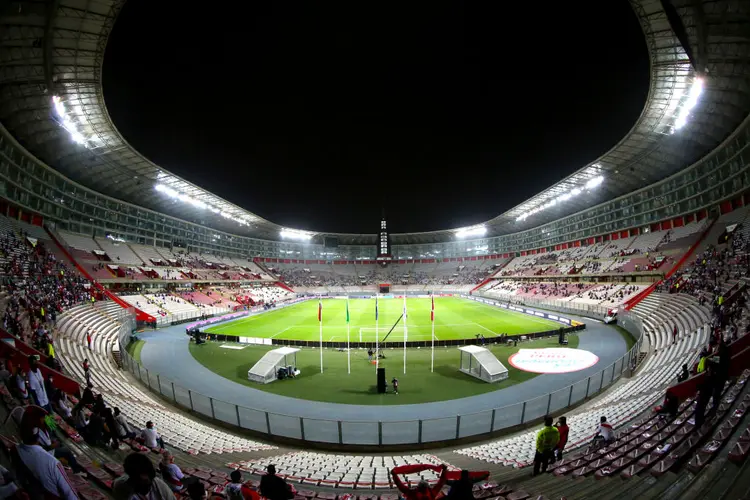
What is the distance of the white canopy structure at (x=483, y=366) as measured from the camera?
18641mm

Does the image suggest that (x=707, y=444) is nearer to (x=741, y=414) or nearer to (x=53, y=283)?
(x=741, y=414)

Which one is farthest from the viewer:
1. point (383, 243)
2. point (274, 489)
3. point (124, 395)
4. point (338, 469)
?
point (383, 243)

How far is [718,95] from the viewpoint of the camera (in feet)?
Result: 89.9

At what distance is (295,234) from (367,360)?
79894 millimetres

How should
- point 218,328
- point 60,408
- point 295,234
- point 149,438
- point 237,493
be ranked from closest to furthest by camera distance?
point 237,493 < point 149,438 < point 60,408 < point 218,328 < point 295,234

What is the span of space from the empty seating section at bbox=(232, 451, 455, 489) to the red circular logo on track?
13.5 m

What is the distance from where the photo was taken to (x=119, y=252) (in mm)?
47500

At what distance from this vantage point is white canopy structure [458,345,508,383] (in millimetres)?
18641

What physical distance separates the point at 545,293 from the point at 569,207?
22.7m

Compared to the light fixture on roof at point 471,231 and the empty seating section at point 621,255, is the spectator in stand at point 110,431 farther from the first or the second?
the light fixture on roof at point 471,231

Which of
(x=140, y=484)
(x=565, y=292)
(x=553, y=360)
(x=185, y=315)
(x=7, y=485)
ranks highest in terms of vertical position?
(x=140, y=484)

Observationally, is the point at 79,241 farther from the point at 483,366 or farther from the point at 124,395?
the point at 483,366

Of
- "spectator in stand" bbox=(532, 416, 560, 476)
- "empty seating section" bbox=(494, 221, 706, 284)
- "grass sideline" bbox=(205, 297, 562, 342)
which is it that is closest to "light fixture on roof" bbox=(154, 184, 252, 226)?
"grass sideline" bbox=(205, 297, 562, 342)

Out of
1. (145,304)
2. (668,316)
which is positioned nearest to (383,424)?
(668,316)
